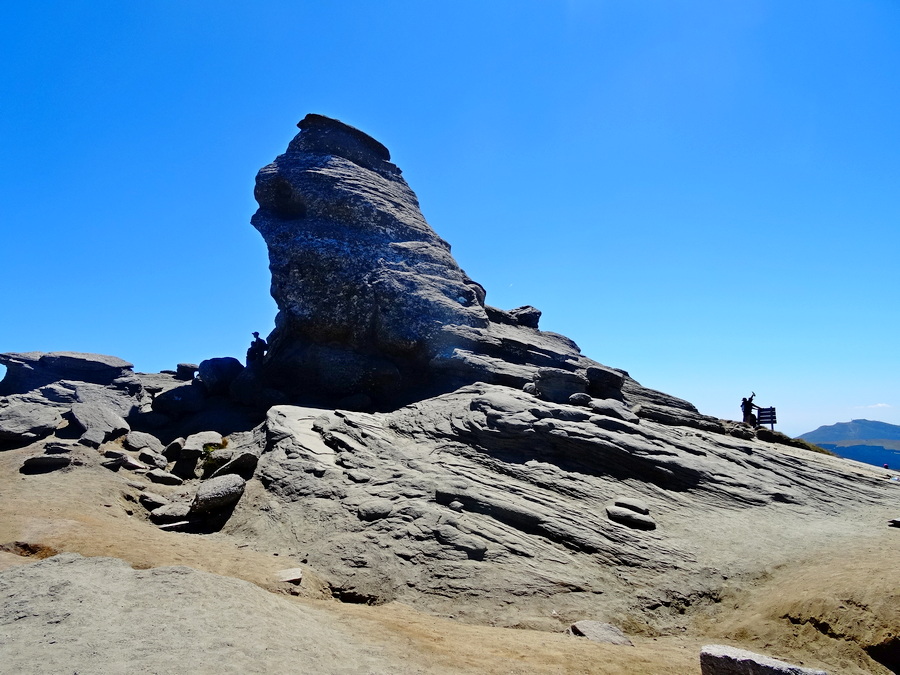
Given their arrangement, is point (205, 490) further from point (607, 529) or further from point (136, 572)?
point (607, 529)

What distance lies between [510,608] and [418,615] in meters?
2.31

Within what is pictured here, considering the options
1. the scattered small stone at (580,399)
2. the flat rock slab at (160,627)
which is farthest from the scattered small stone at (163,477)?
the scattered small stone at (580,399)

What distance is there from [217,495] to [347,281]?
15.2 metres

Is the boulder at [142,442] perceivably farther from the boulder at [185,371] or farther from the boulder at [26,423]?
the boulder at [185,371]

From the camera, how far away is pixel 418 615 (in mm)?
12914

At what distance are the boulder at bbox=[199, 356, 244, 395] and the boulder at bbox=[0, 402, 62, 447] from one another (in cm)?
733

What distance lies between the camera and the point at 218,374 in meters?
31.9

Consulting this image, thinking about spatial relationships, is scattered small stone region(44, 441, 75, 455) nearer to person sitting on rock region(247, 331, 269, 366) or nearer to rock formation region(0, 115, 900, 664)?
rock formation region(0, 115, 900, 664)

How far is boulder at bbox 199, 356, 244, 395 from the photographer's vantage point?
1253 inches

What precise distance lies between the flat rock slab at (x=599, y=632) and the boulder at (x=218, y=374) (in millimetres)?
25437

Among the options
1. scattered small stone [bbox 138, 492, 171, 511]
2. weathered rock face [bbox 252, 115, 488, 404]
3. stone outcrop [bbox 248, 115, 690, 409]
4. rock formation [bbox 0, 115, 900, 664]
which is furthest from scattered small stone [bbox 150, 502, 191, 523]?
weathered rock face [bbox 252, 115, 488, 404]

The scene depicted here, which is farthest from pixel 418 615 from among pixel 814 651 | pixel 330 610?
pixel 814 651

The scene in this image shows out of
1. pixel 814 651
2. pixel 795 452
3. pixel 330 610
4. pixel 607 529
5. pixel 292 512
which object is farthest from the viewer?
pixel 795 452

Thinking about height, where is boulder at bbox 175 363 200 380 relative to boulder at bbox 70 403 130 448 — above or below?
above
